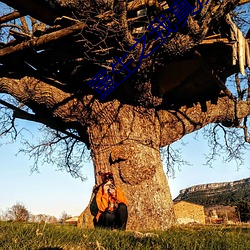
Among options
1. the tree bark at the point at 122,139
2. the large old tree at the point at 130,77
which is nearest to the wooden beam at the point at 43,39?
the large old tree at the point at 130,77

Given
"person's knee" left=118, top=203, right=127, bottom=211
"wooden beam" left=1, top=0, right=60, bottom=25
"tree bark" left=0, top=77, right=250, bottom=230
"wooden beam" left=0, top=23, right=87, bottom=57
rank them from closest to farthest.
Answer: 1. "wooden beam" left=1, top=0, right=60, bottom=25
2. "wooden beam" left=0, top=23, right=87, bottom=57
3. "person's knee" left=118, top=203, right=127, bottom=211
4. "tree bark" left=0, top=77, right=250, bottom=230

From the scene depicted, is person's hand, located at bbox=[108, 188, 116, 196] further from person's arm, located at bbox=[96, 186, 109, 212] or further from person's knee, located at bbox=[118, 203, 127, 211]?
person's knee, located at bbox=[118, 203, 127, 211]

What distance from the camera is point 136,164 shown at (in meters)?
6.90

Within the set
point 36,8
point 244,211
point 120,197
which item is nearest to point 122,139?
point 120,197

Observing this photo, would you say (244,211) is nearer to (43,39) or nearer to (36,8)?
(43,39)

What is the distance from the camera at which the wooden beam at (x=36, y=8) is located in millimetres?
5523

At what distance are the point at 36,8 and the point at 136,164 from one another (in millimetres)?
3471

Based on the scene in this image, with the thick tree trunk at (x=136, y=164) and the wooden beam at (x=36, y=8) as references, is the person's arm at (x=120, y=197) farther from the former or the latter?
the wooden beam at (x=36, y=8)

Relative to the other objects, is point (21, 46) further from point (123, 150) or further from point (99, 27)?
point (123, 150)

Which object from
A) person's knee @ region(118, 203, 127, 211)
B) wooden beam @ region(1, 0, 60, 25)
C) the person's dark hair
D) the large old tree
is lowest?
person's knee @ region(118, 203, 127, 211)

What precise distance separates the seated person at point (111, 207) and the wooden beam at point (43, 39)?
2.80 m

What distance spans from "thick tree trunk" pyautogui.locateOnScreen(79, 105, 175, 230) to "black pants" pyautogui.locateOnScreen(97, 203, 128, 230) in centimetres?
58

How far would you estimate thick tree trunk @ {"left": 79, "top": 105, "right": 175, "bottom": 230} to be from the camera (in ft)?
21.7

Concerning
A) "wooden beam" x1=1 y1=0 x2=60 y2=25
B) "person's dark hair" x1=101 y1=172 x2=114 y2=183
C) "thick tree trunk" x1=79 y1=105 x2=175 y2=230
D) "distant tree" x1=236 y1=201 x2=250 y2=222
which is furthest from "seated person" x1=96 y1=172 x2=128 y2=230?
"distant tree" x1=236 y1=201 x2=250 y2=222
